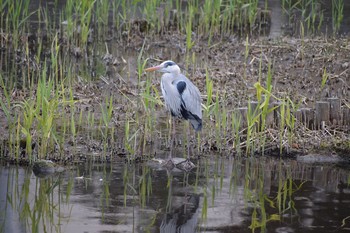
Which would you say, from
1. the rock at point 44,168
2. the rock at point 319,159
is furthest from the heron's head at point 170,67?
the rock at point 44,168

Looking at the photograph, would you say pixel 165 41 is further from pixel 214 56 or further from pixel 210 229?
pixel 210 229

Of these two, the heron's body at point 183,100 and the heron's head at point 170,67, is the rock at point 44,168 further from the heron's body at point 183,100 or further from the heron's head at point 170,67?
the heron's head at point 170,67

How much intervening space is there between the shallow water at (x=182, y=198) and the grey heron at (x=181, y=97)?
467 mm

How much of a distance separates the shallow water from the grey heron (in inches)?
18.4

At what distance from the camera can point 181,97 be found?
28.2ft

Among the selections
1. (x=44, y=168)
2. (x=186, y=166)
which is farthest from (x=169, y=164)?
(x=44, y=168)

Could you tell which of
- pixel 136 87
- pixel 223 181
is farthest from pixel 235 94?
pixel 223 181

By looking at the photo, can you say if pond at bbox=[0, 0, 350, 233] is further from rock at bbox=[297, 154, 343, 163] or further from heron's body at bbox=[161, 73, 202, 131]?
heron's body at bbox=[161, 73, 202, 131]

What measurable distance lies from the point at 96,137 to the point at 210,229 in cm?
282

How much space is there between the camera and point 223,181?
7816mm

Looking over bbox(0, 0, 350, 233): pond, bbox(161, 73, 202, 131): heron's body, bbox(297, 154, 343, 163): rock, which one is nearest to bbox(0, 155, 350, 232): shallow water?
bbox(0, 0, 350, 233): pond

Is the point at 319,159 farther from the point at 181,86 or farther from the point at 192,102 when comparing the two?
the point at 181,86

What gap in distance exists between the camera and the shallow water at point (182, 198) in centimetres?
650

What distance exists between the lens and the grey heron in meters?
8.57
